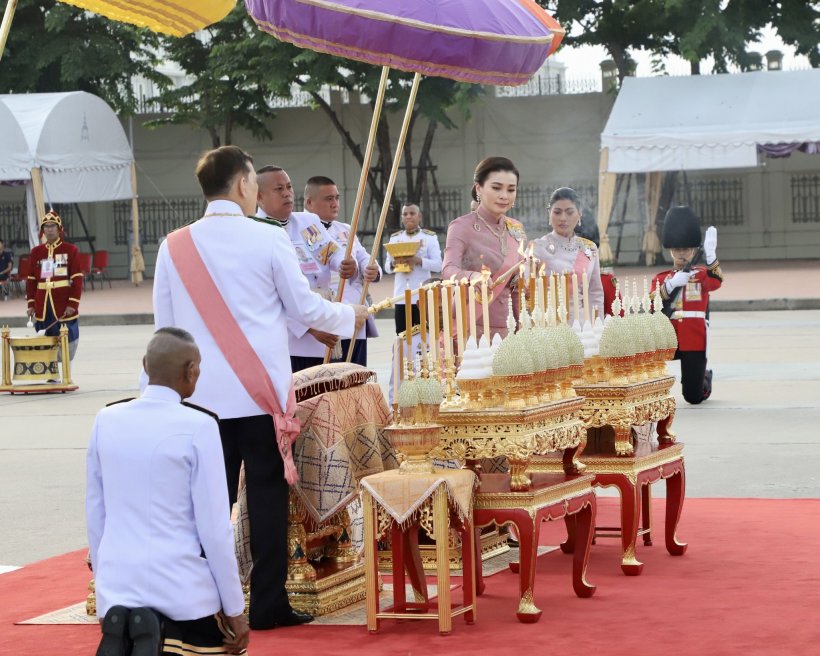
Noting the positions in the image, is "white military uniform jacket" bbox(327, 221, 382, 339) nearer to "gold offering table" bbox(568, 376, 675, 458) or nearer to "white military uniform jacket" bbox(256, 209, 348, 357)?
"white military uniform jacket" bbox(256, 209, 348, 357)

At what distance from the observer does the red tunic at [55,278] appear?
16.2 metres

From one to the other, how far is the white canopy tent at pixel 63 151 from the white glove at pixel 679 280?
1993cm

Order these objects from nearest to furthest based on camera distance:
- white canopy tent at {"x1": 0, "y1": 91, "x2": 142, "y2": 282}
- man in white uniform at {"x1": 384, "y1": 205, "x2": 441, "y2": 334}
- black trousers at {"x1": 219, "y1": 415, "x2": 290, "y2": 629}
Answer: black trousers at {"x1": 219, "y1": 415, "x2": 290, "y2": 629} → man in white uniform at {"x1": 384, "y1": 205, "x2": 441, "y2": 334} → white canopy tent at {"x1": 0, "y1": 91, "x2": 142, "y2": 282}

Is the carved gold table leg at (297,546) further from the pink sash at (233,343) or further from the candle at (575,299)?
the candle at (575,299)

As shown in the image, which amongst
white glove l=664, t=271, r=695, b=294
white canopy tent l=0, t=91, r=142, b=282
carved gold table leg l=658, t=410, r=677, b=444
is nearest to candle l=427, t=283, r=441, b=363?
carved gold table leg l=658, t=410, r=677, b=444

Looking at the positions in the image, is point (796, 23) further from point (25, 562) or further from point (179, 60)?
point (25, 562)

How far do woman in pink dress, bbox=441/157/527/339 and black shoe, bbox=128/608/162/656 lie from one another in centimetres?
334

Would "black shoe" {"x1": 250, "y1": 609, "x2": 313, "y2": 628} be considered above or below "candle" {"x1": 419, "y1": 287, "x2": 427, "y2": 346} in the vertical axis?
below

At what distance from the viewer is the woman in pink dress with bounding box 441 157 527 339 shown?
7.31 meters

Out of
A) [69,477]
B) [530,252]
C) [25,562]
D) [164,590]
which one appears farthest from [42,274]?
[164,590]

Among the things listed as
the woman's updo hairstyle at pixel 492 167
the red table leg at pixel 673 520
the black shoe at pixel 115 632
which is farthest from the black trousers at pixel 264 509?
the red table leg at pixel 673 520

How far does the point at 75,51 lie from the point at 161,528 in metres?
32.4

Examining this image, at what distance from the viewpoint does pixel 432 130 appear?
1375 inches

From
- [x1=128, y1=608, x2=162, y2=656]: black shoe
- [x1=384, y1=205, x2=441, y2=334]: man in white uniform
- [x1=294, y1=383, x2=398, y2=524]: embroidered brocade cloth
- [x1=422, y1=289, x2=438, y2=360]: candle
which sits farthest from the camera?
[x1=384, y1=205, x2=441, y2=334]: man in white uniform
